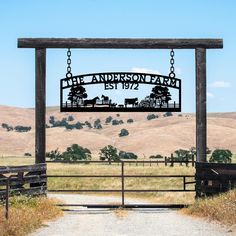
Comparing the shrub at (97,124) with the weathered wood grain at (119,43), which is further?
the shrub at (97,124)

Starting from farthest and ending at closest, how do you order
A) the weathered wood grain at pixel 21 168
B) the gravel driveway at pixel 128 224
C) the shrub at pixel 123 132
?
the shrub at pixel 123 132
the weathered wood grain at pixel 21 168
the gravel driveway at pixel 128 224

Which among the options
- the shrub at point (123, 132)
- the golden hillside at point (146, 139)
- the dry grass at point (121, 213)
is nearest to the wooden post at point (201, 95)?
the dry grass at point (121, 213)

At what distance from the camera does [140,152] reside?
12406 cm

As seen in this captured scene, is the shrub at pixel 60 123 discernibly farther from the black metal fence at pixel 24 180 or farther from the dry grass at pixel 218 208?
the dry grass at pixel 218 208

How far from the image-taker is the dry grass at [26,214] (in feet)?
38.0

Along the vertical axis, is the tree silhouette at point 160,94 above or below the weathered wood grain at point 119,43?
below

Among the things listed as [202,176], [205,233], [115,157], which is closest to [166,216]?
[202,176]

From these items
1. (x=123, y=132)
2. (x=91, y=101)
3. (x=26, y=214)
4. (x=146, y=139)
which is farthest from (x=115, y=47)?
(x=123, y=132)

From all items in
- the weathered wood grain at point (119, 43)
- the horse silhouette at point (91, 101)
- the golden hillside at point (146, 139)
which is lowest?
the golden hillside at point (146, 139)

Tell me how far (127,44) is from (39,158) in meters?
4.23

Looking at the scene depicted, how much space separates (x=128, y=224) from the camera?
1370 cm

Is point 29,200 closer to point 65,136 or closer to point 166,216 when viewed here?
point 166,216

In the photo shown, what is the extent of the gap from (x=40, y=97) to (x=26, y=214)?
502cm

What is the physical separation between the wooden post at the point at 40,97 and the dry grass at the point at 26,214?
64.8 inches
